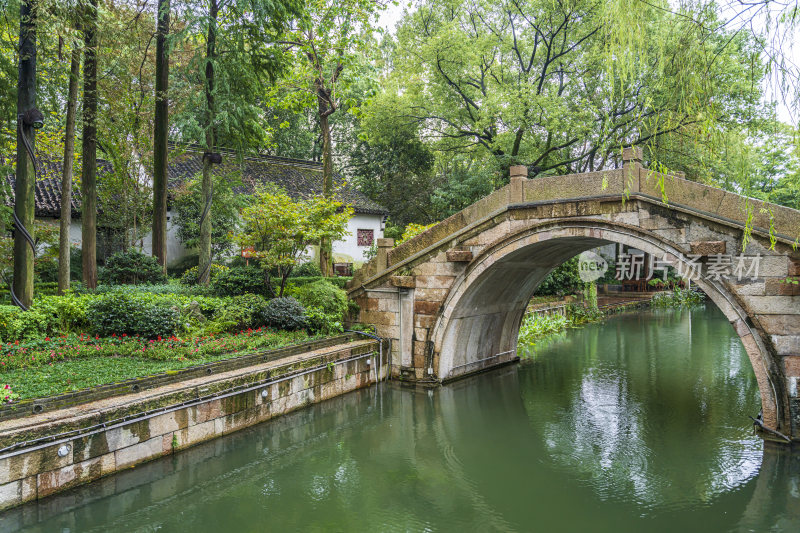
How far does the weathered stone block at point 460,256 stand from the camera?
33.4 feet

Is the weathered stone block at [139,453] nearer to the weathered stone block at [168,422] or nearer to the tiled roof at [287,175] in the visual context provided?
the weathered stone block at [168,422]

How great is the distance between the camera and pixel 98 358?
27.0 feet

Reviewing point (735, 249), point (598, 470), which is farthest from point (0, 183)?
point (735, 249)

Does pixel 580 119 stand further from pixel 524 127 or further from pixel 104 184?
pixel 104 184

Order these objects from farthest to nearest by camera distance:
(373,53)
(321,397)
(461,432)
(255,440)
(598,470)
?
(373,53) < (321,397) < (461,432) < (255,440) < (598,470)

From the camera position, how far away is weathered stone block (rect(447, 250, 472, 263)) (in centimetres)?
1019

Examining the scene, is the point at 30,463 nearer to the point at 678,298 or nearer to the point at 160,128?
the point at 160,128

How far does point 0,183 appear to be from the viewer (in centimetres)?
1051

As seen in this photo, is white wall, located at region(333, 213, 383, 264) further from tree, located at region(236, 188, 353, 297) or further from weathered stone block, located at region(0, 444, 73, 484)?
weathered stone block, located at region(0, 444, 73, 484)

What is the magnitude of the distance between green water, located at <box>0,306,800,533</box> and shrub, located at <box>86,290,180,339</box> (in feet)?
8.34

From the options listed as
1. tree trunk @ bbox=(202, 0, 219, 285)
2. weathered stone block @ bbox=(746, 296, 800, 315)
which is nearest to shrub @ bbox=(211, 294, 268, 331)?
tree trunk @ bbox=(202, 0, 219, 285)

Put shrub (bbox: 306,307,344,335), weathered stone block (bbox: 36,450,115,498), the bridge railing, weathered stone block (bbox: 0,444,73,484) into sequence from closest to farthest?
weathered stone block (bbox: 0,444,73,484) < weathered stone block (bbox: 36,450,115,498) < the bridge railing < shrub (bbox: 306,307,344,335)

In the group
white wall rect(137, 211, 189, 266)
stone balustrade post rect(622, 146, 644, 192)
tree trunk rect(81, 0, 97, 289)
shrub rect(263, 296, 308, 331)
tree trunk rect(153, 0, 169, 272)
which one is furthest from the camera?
white wall rect(137, 211, 189, 266)

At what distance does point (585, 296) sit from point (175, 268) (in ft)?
52.4
